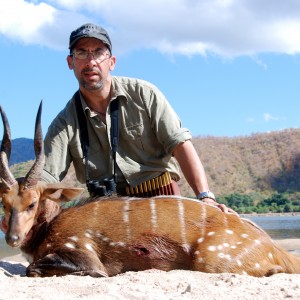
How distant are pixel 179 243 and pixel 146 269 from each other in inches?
15.5

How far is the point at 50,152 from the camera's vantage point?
7.19 m

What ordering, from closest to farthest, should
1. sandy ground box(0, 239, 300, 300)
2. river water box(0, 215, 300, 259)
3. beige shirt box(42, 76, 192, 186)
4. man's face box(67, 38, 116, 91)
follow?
sandy ground box(0, 239, 300, 300)
man's face box(67, 38, 116, 91)
beige shirt box(42, 76, 192, 186)
river water box(0, 215, 300, 259)

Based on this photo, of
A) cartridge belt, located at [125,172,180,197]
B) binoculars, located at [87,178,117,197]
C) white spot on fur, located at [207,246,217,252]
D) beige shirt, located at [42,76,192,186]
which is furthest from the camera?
cartridge belt, located at [125,172,180,197]

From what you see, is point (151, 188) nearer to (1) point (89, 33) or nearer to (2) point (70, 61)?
(2) point (70, 61)

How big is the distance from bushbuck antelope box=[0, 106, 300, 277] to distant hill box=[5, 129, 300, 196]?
76985 mm

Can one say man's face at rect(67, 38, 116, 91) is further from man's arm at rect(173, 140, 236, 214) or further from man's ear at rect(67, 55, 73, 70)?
man's arm at rect(173, 140, 236, 214)

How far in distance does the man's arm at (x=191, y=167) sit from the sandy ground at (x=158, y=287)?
1531 mm

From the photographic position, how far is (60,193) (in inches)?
246

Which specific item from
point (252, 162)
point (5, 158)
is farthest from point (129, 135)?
point (252, 162)

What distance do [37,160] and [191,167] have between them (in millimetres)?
1775

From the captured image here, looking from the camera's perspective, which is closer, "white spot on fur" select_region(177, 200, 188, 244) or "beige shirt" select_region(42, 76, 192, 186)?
"white spot on fur" select_region(177, 200, 188, 244)

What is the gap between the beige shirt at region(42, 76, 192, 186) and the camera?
7297 millimetres

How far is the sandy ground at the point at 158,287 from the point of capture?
4.66m

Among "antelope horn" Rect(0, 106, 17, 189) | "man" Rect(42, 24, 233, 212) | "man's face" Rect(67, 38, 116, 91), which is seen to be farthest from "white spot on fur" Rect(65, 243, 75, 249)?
"man's face" Rect(67, 38, 116, 91)
